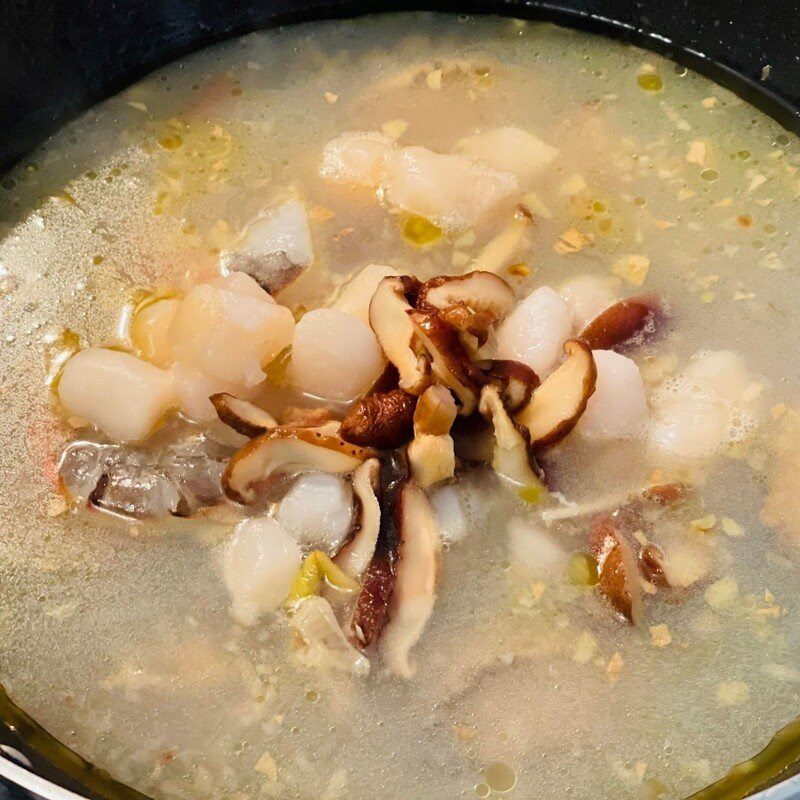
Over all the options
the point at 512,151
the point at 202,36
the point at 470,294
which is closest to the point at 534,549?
the point at 470,294

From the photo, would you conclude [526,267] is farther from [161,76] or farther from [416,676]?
[161,76]

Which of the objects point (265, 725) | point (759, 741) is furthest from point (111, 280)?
point (759, 741)

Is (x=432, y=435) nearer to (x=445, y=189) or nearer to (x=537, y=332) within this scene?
(x=537, y=332)

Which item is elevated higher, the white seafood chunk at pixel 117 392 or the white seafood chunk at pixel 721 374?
the white seafood chunk at pixel 117 392

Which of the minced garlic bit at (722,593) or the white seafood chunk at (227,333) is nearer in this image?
the minced garlic bit at (722,593)

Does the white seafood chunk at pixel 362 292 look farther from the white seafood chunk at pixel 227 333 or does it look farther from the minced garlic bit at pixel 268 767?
the minced garlic bit at pixel 268 767

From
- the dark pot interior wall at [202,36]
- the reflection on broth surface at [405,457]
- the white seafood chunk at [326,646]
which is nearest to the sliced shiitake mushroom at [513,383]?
the reflection on broth surface at [405,457]

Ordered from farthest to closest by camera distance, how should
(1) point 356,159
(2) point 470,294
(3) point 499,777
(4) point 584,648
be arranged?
(1) point 356,159 → (2) point 470,294 → (4) point 584,648 → (3) point 499,777
